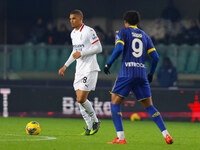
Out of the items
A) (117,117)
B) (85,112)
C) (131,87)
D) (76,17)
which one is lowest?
(85,112)

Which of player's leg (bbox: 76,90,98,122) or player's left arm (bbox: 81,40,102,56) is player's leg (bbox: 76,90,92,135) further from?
player's left arm (bbox: 81,40,102,56)

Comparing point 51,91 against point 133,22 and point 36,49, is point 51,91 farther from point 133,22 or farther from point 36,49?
point 133,22

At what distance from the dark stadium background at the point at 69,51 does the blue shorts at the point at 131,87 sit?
19.2ft

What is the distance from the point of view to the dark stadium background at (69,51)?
13.4 meters

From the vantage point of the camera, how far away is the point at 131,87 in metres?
7.50

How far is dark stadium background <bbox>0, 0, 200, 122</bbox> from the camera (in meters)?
13.4

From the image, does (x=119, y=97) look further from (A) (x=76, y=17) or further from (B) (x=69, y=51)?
(B) (x=69, y=51)

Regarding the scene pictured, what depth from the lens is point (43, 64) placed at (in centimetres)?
1434

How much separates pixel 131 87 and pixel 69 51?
23.2 feet

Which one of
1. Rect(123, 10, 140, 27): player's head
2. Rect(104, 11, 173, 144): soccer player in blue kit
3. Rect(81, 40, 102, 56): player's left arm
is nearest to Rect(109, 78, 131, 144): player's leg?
Rect(104, 11, 173, 144): soccer player in blue kit

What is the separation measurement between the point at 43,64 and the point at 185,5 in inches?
180

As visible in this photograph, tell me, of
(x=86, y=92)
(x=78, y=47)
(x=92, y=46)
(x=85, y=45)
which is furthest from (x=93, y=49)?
(x=86, y=92)

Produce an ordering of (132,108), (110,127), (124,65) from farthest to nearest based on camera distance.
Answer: (132,108) < (110,127) < (124,65)

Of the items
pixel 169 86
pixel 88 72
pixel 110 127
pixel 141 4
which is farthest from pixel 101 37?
pixel 88 72
